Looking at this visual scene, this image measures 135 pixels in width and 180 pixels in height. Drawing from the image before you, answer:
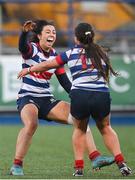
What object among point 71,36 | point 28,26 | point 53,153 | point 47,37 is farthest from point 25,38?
point 71,36

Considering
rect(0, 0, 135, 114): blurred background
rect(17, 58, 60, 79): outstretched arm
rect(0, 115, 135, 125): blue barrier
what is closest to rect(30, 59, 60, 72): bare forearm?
rect(17, 58, 60, 79): outstretched arm

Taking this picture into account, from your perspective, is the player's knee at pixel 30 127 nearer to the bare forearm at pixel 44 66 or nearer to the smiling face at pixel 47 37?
the bare forearm at pixel 44 66

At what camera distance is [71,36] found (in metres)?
21.6

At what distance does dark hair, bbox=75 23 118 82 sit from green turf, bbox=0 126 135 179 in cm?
128

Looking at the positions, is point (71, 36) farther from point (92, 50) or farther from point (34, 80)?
point (92, 50)

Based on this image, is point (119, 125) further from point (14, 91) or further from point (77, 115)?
point (77, 115)

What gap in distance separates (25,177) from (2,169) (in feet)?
3.55

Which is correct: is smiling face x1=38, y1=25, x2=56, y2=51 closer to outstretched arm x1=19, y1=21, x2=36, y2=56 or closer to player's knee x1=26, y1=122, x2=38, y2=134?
outstretched arm x1=19, y1=21, x2=36, y2=56

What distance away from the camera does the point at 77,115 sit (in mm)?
10031

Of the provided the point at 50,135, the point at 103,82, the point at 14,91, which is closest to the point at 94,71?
the point at 103,82

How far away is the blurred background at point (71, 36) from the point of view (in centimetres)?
2050

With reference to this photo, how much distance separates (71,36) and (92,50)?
11.7 meters

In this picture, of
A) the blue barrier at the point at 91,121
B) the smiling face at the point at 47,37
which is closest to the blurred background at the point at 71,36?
the blue barrier at the point at 91,121

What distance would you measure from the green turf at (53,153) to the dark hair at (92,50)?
4.20 ft
